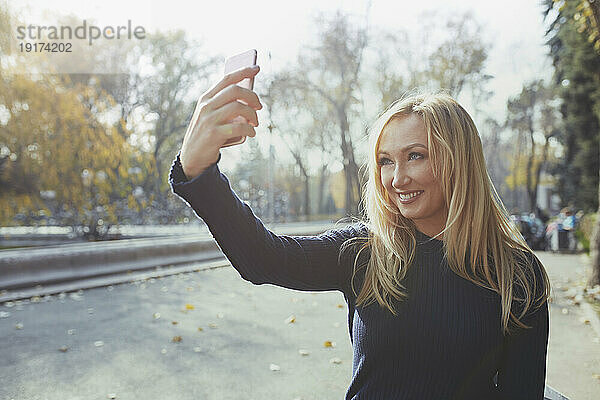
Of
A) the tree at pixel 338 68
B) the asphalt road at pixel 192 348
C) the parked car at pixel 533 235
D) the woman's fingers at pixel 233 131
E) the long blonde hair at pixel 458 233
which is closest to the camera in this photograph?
the woman's fingers at pixel 233 131

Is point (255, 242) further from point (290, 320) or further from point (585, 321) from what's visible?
point (585, 321)

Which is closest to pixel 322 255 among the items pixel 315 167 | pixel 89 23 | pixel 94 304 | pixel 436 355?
pixel 436 355

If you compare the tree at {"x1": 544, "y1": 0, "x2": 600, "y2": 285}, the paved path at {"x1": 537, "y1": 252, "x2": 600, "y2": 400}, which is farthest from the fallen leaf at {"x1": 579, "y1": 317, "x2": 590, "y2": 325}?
the tree at {"x1": 544, "y1": 0, "x2": 600, "y2": 285}

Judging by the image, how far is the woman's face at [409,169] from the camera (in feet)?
6.48

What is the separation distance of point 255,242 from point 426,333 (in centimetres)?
63

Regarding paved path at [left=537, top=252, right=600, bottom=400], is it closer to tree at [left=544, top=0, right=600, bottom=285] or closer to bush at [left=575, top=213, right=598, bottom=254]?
bush at [left=575, top=213, right=598, bottom=254]

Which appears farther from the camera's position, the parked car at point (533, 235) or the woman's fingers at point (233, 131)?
the parked car at point (533, 235)

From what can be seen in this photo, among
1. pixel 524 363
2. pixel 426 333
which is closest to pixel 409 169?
pixel 426 333

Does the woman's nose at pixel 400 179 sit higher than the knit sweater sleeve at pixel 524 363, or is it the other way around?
the woman's nose at pixel 400 179

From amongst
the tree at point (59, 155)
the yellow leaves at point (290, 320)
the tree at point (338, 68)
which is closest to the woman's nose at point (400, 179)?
the yellow leaves at point (290, 320)

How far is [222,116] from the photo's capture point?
4.57 feet

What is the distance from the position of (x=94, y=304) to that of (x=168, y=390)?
4.18 m

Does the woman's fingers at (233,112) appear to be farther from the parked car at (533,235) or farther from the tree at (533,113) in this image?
the tree at (533,113)

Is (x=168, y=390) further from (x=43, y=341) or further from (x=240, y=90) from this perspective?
(x=240, y=90)
